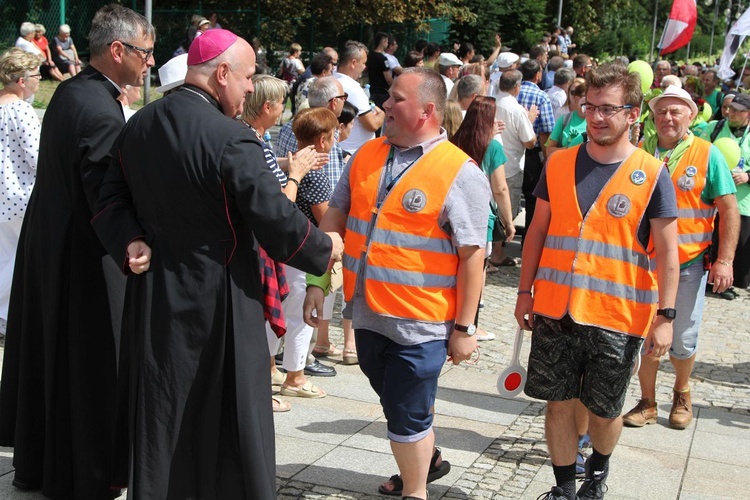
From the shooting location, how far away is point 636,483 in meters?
4.83

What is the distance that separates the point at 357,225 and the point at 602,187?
1.06 meters

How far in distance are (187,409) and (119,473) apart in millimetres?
700

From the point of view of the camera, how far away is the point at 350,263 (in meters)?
4.07

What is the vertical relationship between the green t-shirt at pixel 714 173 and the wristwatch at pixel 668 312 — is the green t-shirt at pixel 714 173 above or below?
above

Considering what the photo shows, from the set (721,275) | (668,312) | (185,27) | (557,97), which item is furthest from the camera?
(185,27)

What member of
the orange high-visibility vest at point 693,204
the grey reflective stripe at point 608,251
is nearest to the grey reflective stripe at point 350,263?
the grey reflective stripe at point 608,251

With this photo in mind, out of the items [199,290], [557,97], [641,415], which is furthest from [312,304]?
[557,97]

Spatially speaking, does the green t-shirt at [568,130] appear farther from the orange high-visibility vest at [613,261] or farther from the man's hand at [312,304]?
the man's hand at [312,304]

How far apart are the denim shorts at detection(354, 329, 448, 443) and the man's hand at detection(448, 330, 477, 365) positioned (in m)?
0.06

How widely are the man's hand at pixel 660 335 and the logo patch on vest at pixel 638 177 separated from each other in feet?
2.06

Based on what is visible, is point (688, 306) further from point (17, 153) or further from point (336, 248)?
point (17, 153)

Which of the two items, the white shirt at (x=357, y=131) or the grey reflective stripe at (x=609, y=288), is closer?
the grey reflective stripe at (x=609, y=288)

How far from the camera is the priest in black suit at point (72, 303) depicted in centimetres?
404

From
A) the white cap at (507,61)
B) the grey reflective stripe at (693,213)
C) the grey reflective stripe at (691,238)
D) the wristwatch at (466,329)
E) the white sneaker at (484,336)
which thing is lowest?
the white sneaker at (484,336)
